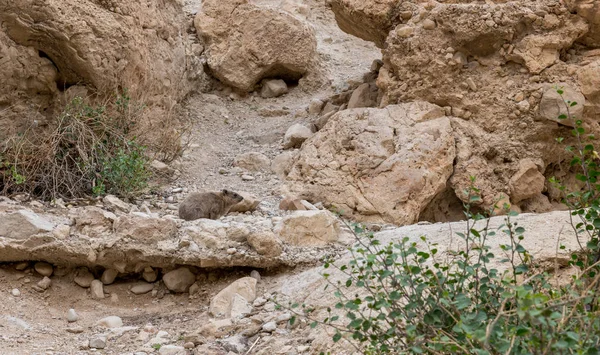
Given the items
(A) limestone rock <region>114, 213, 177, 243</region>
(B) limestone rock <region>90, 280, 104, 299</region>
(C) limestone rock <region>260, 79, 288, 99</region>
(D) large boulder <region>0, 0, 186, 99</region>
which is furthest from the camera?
(C) limestone rock <region>260, 79, 288, 99</region>

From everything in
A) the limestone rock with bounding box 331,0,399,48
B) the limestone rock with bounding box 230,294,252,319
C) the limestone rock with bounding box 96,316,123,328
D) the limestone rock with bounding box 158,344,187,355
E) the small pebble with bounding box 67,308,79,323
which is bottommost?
the small pebble with bounding box 67,308,79,323

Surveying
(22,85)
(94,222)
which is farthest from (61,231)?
(22,85)

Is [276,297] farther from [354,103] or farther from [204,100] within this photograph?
[204,100]

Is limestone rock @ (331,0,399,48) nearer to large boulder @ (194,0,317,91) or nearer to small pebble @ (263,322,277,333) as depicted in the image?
large boulder @ (194,0,317,91)

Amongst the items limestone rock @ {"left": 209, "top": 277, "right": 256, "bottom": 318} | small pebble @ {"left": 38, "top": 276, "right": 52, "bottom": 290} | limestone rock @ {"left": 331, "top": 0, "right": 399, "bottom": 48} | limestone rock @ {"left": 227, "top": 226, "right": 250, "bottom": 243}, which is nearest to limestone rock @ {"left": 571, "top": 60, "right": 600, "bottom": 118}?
limestone rock @ {"left": 331, "top": 0, "right": 399, "bottom": 48}

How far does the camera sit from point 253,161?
7418 millimetres

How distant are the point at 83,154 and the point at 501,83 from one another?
3680 mm

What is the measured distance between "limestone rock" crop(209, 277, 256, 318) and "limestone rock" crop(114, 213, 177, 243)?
0.60m

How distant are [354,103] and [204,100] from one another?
2142mm

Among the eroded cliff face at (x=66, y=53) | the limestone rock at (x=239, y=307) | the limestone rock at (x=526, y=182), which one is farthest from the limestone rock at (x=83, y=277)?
the limestone rock at (x=526, y=182)

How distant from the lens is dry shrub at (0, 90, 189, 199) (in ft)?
19.7

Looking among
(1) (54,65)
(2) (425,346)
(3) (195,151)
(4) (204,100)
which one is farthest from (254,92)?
(2) (425,346)

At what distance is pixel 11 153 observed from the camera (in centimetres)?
610

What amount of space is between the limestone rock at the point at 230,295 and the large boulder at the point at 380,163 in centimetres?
177
